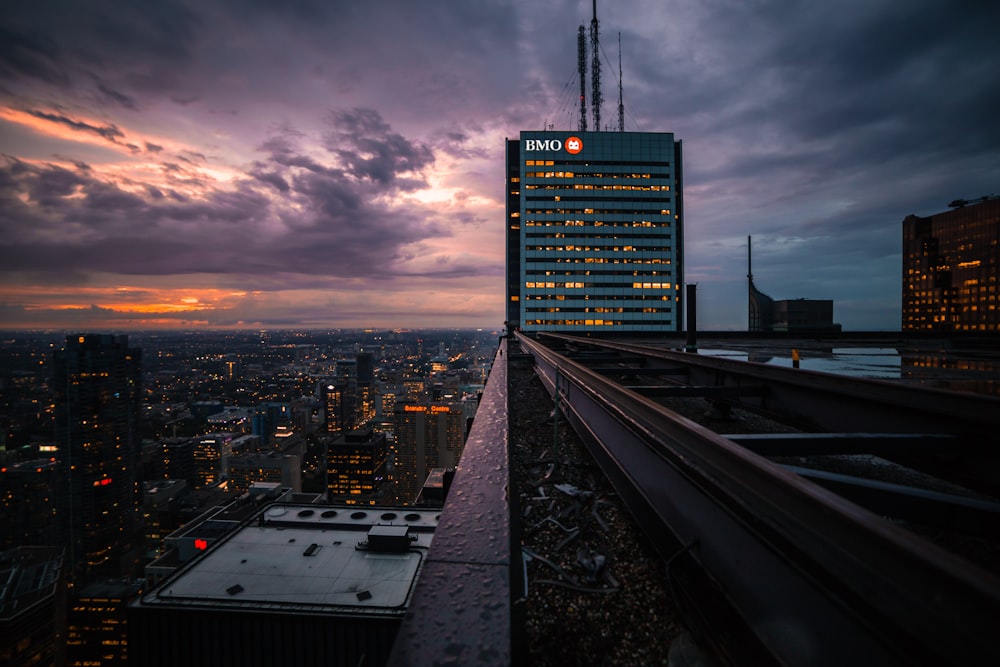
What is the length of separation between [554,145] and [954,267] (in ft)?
282

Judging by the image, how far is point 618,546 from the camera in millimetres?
1690

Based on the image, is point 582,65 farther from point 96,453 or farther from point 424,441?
point 96,453

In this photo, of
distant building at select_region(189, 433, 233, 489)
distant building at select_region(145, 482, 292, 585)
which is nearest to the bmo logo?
distant building at select_region(145, 482, 292, 585)

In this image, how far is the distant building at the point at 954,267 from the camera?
233 ft

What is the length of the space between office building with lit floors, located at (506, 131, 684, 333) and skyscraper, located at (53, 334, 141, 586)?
70.5 metres

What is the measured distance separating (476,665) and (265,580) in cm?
1308

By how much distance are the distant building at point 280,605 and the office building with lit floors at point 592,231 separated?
7801 cm

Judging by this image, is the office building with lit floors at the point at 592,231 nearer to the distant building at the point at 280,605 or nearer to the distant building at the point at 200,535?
the distant building at the point at 200,535

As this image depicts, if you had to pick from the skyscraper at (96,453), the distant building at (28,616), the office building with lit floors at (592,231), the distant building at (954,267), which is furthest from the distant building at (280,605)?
the distant building at (954,267)

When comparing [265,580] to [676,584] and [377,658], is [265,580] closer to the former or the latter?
[377,658]

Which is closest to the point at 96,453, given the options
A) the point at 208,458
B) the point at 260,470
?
the point at 208,458

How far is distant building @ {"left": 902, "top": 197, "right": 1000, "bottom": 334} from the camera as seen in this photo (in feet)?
233

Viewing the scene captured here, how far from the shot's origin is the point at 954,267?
258 feet

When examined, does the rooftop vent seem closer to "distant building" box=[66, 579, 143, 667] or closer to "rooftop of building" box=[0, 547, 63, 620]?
"rooftop of building" box=[0, 547, 63, 620]
